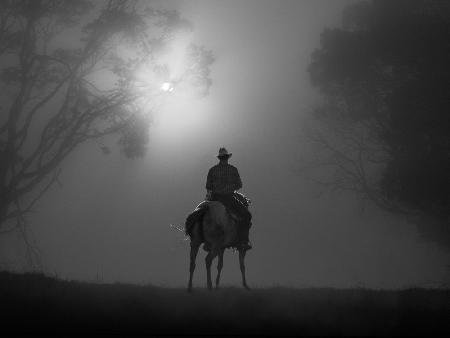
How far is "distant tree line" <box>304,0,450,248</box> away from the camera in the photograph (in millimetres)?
22078

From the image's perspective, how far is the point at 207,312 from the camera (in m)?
9.62

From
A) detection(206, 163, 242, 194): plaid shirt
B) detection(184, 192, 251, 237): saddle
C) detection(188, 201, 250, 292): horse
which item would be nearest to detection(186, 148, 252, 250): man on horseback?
detection(206, 163, 242, 194): plaid shirt

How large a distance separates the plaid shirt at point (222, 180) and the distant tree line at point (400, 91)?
10.3 meters

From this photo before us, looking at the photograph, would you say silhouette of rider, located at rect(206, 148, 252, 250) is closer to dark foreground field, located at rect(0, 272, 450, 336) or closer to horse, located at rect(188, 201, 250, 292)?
horse, located at rect(188, 201, 250, 292)

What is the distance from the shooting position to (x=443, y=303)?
37.4 ft

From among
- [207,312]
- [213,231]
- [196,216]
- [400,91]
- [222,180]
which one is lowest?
[207,312]

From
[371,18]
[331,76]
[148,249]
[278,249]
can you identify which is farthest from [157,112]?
[148,249]

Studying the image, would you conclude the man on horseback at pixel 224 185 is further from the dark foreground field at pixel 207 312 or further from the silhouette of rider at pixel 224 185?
the dark foreground field at pixel 207 312

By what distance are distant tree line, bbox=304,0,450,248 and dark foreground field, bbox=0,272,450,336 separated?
10171mm

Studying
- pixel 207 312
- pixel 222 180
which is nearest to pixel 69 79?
pixel 222 180

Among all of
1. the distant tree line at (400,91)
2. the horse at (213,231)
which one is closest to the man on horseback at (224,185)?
the horse at (213,231)

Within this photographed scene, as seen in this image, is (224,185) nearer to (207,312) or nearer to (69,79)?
(207,312)

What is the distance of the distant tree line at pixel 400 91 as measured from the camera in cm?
2208

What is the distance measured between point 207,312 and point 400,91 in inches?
667
